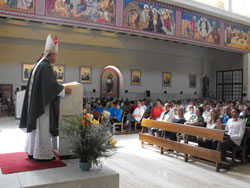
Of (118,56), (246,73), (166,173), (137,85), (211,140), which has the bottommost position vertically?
(166,173)

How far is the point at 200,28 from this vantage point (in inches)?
672

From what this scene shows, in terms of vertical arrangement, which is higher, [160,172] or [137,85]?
[137,85]

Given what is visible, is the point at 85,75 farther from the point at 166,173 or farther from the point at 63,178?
the point at 63,178

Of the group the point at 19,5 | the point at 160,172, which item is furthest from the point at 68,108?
the point at 19,5

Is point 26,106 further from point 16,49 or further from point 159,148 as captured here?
point 16,49

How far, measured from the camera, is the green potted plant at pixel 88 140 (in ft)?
11.5

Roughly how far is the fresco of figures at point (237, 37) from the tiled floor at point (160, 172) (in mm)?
14460

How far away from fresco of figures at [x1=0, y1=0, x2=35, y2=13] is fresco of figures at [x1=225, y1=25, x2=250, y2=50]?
13534 millimetres

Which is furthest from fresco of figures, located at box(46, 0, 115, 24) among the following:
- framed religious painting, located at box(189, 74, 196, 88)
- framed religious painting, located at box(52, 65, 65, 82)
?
framed religious painting, located at box(189, 74, 196, 88)

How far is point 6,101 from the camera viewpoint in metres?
16.5

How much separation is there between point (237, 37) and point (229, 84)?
274 inches

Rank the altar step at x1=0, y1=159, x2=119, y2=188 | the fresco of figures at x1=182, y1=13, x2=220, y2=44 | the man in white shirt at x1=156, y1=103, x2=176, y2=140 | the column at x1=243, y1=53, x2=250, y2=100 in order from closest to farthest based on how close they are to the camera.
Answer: the altar step at x1=0, y1=159, x2=119, y2=188, the man in white shirt at x1=156, y1=103, x2=176, y2=140, the fresco of figures at x1=182, y1=13, x2=220, y2=44, the column at x1=243, y1=53, x2=250, y2=100

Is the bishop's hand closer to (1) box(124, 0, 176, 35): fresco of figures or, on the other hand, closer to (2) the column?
(1) box(124, 0, 176, 35): fresco of figures

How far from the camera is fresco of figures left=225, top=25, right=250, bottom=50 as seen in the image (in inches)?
739
